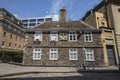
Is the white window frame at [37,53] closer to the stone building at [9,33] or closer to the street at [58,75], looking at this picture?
the street at [58,75]

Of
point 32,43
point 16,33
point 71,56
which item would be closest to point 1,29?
point 16,33

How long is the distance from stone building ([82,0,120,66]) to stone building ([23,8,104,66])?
3.78ft

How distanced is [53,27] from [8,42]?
20.3 m

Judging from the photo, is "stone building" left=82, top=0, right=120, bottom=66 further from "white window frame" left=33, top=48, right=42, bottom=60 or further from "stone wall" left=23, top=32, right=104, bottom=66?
"white window frame" left=33, top=48, right=42, bottom=60

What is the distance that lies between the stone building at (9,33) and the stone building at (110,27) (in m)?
23.4

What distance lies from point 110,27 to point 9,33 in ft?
92.0

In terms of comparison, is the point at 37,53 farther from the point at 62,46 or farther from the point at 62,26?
the point at 62,26

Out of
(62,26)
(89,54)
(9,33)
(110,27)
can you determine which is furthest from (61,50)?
(9,33)

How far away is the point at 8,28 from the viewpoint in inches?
1465

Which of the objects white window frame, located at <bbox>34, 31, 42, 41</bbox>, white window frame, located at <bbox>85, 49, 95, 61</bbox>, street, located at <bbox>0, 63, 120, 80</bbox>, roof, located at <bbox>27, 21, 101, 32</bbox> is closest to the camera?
street, located at <bbox>0, 63, 120, 80</bbox>

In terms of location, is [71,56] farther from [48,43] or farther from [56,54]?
[48,43]

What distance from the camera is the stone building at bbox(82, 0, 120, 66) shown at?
21.2m

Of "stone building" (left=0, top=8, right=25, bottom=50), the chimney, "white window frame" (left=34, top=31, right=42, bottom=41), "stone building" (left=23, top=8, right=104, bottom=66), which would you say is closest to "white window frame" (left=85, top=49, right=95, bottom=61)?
"stone building" (left=23, top=8, right=104, bottom=66)

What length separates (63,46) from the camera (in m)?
20.9
